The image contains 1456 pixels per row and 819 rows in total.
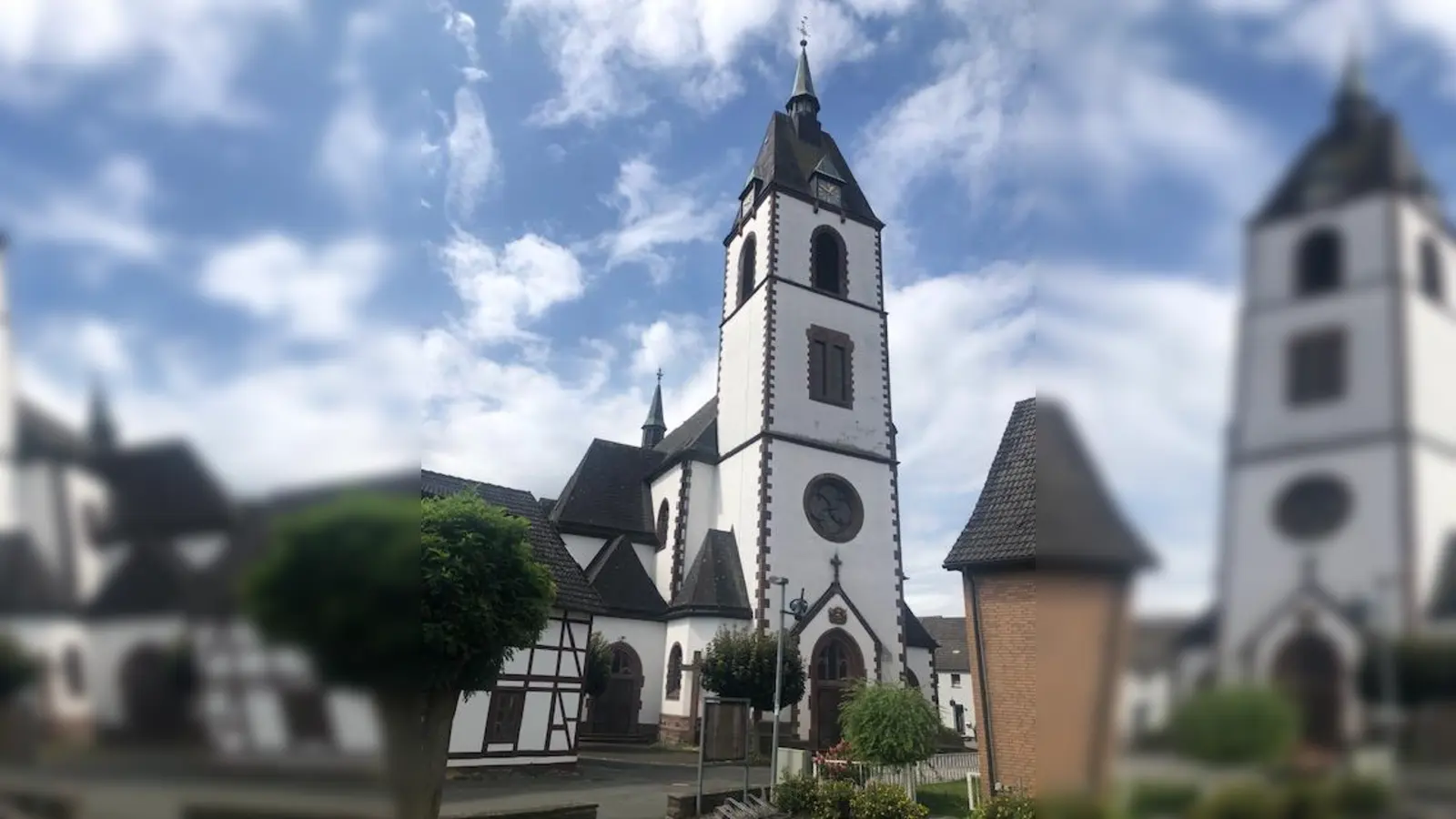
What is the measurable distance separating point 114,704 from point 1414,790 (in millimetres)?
1878

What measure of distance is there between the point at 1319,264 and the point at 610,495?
35290mm

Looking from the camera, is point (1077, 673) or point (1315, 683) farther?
point (1077, 673)

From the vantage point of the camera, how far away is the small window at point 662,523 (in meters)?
34.2

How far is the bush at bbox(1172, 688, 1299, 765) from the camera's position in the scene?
1223 mm

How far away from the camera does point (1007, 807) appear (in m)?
10.9

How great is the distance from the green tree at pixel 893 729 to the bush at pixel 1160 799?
15694 millimetres

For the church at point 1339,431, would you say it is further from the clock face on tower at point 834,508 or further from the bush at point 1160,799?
the clock face on tower at point 834,508

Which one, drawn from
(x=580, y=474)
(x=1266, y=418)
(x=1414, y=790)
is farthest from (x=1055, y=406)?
(x=580, y=474)

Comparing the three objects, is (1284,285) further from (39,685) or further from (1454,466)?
(39,685)

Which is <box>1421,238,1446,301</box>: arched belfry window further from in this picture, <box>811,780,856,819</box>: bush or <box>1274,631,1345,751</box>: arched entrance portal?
<box>811,780,856,819</box>: bush

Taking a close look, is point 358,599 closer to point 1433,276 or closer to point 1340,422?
point 1340,422

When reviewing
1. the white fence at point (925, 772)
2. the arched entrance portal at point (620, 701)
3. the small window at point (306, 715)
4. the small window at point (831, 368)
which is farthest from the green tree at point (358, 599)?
the small window at point (831, 368)

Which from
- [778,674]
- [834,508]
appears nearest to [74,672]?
[778,674]

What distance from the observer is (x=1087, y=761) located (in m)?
1.58
